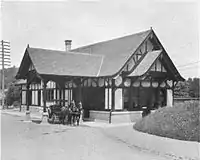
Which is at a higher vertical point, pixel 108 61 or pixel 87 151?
pixel 108 61

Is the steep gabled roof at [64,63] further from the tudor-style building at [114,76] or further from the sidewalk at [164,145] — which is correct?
the sidewalk at [164,145]

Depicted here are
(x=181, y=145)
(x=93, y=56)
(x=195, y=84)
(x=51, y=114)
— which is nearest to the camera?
(x=181, y=145)

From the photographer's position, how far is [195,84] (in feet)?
117

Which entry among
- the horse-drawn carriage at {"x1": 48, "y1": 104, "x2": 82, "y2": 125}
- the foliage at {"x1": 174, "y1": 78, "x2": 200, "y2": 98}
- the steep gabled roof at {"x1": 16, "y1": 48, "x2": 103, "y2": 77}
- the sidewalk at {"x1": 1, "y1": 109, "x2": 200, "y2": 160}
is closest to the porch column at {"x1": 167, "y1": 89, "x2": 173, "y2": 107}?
the steep gabled roof at {"x1": 16, "y1": 48, "x2": 103, "y2": 77}

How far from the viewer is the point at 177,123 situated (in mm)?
11477

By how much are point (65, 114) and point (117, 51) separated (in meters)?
6.87

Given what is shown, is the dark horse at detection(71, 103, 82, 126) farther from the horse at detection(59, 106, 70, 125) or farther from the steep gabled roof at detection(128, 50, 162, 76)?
the steep gabled roof at detection(128, 50, 162, 76)

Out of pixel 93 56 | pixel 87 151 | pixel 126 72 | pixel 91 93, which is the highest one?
pixel 93 56

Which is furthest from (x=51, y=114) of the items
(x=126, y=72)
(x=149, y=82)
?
(x=149, y=82)

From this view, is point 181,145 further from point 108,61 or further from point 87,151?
point 108,61

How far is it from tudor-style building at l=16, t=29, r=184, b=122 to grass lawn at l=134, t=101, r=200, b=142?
6083mm

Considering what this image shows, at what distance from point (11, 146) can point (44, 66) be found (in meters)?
10.1

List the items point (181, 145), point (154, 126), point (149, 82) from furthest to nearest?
point (149, 82), point (154, 126), point (181, 145)

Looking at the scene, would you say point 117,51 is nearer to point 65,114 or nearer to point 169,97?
point 169,97
